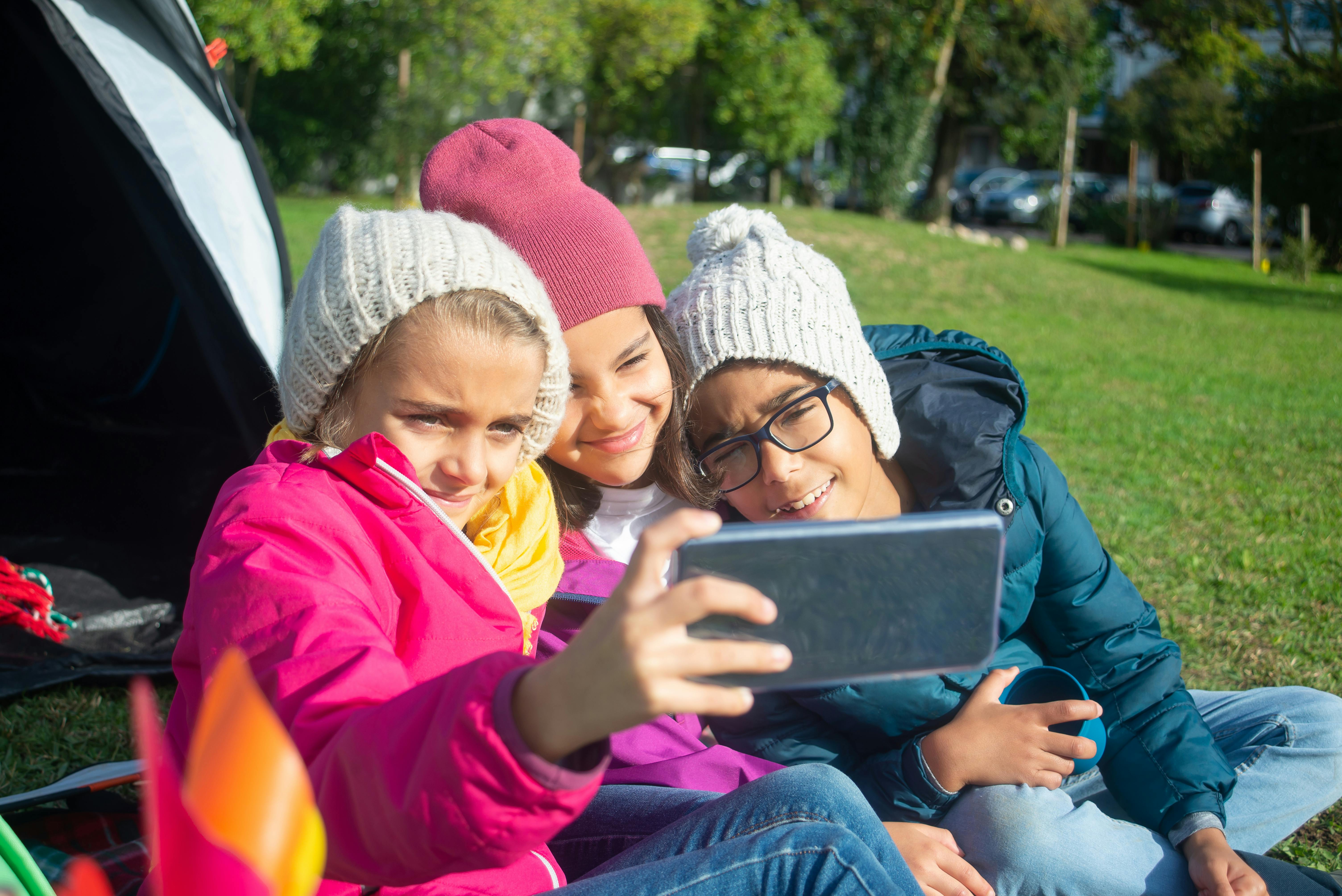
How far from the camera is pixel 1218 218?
2236cm

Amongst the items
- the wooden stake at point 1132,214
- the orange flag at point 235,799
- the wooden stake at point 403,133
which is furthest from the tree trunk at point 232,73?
the wooden stake at point 1132,214

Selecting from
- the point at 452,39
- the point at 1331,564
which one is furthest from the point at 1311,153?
the point at 1331,564

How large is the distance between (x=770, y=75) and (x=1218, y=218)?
11.2m

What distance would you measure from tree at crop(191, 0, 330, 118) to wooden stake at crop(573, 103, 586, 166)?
4.31 m

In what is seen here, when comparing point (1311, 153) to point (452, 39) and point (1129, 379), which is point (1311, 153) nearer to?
point (1129, 379)

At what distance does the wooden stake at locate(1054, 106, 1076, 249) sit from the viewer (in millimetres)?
17062

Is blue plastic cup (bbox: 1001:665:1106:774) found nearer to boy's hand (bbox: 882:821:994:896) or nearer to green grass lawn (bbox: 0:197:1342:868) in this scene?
boy's hand (bbox: 882:821:994:896)

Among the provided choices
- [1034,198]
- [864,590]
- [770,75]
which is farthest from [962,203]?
[864,590]

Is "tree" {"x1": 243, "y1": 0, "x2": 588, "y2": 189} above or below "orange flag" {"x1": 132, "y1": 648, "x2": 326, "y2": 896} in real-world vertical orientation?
above

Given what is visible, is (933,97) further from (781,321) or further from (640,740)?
(640,740)

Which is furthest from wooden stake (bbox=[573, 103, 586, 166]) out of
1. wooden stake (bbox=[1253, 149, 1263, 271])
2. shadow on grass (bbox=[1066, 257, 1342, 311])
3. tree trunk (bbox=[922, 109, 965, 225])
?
wooden stake (bbox=[1253, 149, 1263, 271])

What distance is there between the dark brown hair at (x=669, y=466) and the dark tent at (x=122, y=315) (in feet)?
4.05

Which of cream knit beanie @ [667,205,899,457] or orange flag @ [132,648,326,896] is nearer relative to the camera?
orange flag @ [132,648,326,896]

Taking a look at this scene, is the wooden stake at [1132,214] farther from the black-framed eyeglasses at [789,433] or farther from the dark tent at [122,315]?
the black-framed eyeglasses at [789,433]
